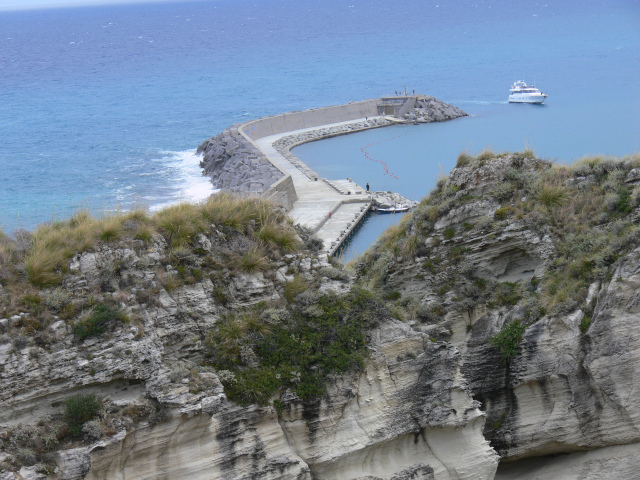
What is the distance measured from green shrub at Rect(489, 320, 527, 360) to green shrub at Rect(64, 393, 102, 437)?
8741 mm

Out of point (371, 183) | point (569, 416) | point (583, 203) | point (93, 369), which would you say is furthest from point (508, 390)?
point (371, 183)

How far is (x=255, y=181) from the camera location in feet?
185

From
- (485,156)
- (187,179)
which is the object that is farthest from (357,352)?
(187,179)

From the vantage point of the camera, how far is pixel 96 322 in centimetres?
1345

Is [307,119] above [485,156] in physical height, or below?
below

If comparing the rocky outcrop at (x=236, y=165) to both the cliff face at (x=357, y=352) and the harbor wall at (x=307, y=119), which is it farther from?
the cliff face at (x=357, y=352)

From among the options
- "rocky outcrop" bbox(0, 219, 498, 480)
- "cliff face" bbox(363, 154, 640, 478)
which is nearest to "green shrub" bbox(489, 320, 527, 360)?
"cliff face" bbox(363, 154, 640, 478)

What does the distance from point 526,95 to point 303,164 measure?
128ft

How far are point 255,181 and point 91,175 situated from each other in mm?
22070

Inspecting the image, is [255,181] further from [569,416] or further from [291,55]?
[291,55]

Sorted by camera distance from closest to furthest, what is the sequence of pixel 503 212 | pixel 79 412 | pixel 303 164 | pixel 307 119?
pixel 79 412
pixel 503 212
pixel 303 164
pixel 307 119

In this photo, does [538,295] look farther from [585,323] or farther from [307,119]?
[307,119]

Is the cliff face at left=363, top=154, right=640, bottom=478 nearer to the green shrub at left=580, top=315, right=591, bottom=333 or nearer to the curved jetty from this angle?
the green shrub at left=580, top=315, right=591, bottom=333

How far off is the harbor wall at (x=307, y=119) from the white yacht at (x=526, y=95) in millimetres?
17891
